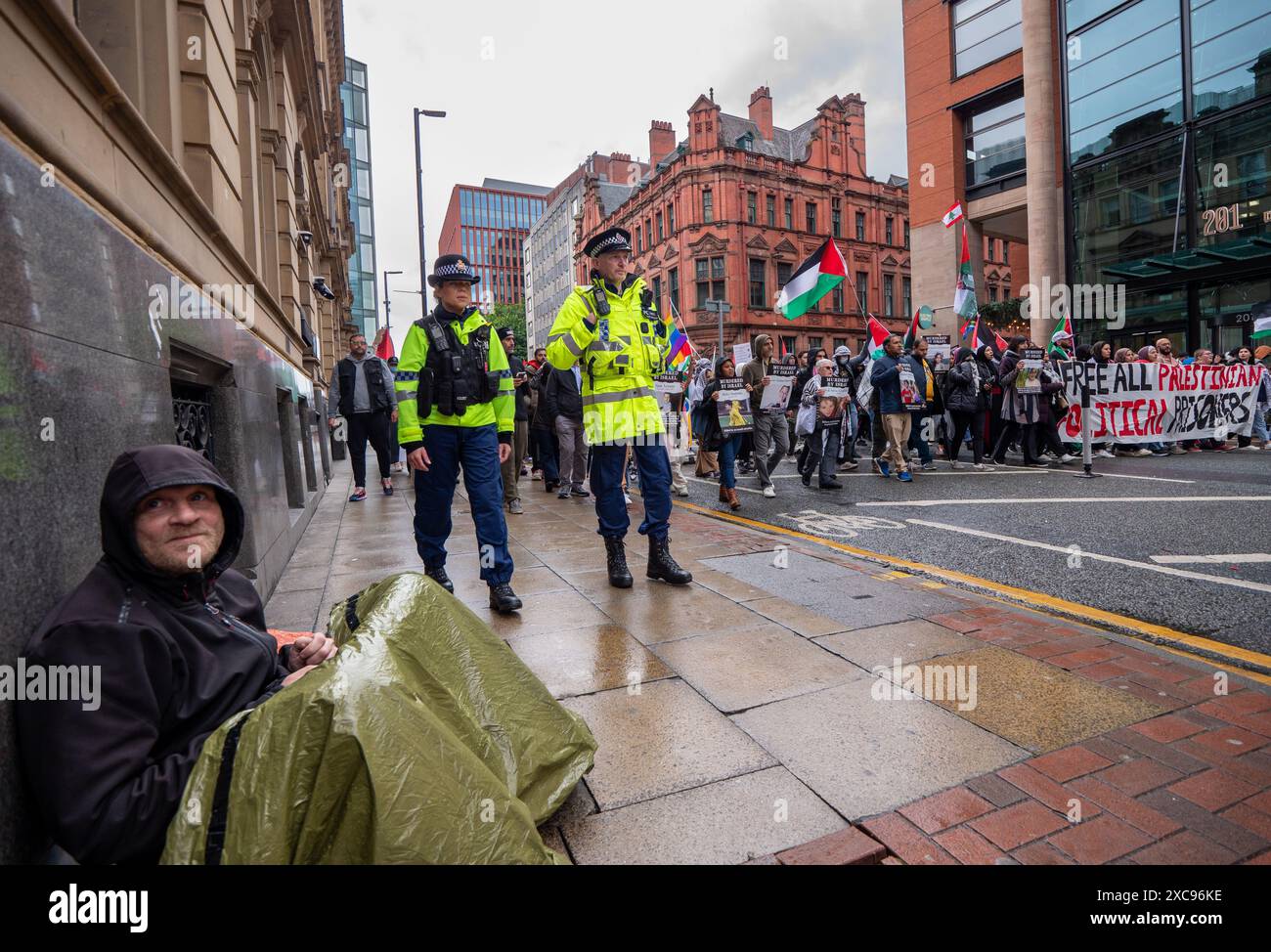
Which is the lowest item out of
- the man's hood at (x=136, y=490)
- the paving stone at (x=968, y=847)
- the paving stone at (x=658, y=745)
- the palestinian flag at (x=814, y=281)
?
the paving stone at (x=968, y=847)

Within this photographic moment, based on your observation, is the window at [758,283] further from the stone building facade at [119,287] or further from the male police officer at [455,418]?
the male police officer at [455,418]

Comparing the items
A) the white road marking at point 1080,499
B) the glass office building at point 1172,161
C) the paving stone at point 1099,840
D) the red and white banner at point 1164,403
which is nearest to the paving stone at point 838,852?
the paving stone at point 1099,840

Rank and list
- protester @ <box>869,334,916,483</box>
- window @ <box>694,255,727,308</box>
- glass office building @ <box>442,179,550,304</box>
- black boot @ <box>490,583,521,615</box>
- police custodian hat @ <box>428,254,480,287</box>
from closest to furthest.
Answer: black boot @ <box>490,583,521,615</box>, police custodian hat @ <box>428,254,480,287</box>, protester @ <box>869,334,916,483</box>, window @ <box>694,255,727,308</box>, glass office building @ <box>442,179,550,304</box>

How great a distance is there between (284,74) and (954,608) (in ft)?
41.0

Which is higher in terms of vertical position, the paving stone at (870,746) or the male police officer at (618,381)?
the male police officer at (618,381)

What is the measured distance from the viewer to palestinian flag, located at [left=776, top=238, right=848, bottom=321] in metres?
10.1

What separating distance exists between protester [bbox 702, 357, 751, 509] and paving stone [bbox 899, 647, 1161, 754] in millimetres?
5105

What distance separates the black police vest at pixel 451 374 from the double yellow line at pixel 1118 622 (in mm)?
3078

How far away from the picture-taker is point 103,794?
1.38 metres

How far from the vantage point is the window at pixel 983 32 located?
2542 cm

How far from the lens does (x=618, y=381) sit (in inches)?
186

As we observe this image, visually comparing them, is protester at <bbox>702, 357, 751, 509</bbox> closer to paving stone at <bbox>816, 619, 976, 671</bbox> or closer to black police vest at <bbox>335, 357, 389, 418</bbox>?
black police vest at <bbox>335, 357, 389, 418</bbox>

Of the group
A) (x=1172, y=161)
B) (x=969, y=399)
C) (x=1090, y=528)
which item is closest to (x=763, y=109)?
(x=1172, y=161)

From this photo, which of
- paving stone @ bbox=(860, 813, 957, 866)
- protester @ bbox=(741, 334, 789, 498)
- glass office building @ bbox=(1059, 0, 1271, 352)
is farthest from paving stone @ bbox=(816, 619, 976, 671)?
glass office building @ bbox=(1059, 0, 1271, 352)
